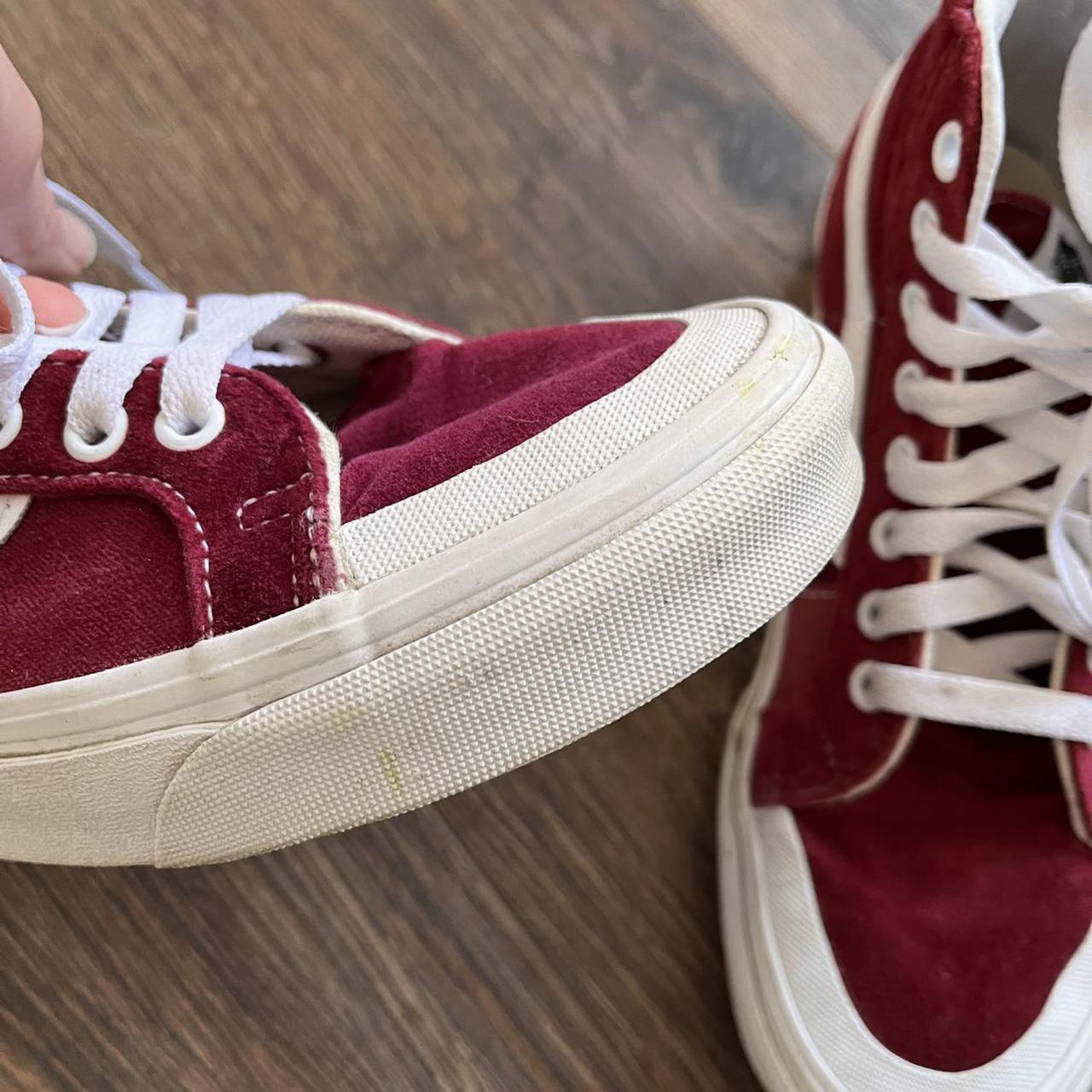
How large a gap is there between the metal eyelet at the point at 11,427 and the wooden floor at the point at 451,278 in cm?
19

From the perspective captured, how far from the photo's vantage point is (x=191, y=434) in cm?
37

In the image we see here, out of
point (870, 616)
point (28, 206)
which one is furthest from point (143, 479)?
point (870, 616)

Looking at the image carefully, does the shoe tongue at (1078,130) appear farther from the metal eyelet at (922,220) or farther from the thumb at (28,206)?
the thumb at (28,206)

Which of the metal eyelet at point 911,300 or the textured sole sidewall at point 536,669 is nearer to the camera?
the textured sole sidewall at point 536,669

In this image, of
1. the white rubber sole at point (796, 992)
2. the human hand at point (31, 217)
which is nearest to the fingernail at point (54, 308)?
the human hand at point (31, 217)

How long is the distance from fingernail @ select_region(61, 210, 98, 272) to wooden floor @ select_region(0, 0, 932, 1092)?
42mm

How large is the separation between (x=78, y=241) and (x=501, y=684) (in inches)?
13.4

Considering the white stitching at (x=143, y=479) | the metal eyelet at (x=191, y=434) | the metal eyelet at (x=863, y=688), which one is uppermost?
the metal eyelet at (x=191, y=434)

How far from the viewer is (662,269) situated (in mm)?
570

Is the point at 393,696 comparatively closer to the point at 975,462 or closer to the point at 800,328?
the point at 800,328

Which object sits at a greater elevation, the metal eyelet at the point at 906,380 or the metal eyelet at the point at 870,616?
the metal eyelet at the point at 906,380

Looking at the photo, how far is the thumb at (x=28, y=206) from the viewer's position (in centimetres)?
39

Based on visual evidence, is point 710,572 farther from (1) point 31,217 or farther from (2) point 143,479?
(1) point 31,217

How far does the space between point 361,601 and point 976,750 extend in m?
0.37
